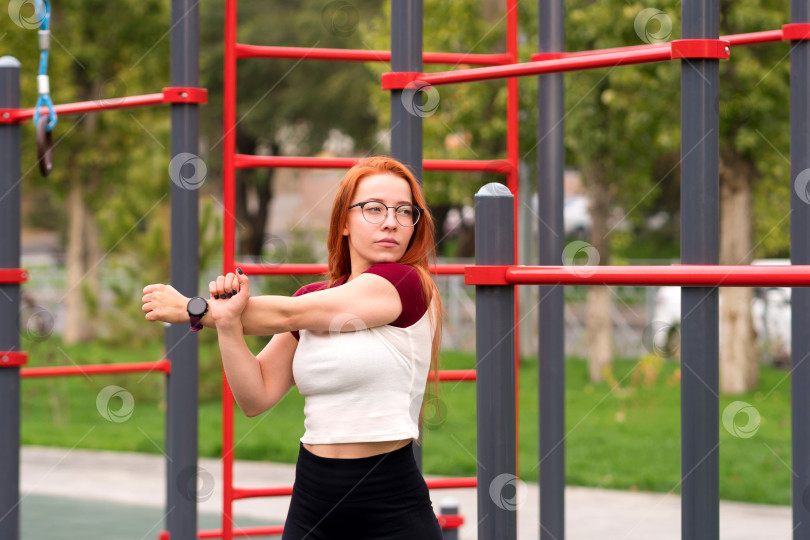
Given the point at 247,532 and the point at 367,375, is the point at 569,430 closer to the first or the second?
the point at 247,532

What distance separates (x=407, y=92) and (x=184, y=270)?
2.61 feet

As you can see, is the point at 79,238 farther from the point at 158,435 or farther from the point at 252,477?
the point at 252,477

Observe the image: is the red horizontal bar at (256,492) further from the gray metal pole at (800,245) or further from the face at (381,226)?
the face at (381,226)

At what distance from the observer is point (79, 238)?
658 inches

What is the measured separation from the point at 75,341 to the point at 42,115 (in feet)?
45.6

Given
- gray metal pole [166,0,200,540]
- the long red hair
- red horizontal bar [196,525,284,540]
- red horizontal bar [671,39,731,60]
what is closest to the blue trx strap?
gray metal pole [166,0,200,540]

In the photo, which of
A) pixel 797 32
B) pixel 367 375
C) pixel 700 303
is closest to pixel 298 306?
pixel 367 375

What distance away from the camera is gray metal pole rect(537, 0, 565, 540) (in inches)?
126

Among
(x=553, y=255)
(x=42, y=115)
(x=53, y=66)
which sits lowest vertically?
(x=553, y=255)

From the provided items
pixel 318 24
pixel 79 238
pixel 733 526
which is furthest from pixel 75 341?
pixel 733 526

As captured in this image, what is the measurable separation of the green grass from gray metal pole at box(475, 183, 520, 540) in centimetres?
383

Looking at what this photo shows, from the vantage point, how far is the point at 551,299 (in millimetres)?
3312

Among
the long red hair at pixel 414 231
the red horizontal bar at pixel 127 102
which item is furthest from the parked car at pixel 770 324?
the long red hair at pixel 414 231

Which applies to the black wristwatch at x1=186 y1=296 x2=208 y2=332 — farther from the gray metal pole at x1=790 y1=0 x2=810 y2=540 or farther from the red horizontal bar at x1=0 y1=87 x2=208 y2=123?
the gray metal pole at x1=790 y1=0 x2=810 y2=540
